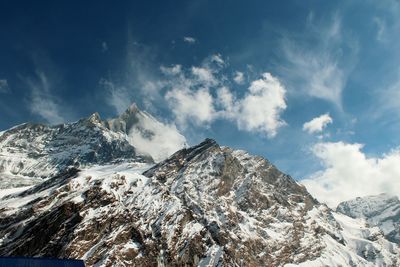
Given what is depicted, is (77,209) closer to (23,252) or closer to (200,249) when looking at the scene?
(23,252)

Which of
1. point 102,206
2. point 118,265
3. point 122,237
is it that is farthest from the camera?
point 102,206

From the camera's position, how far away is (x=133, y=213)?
184 m

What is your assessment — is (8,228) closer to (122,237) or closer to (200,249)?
(122,237)

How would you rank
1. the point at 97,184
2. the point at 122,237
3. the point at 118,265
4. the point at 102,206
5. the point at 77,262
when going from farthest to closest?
1. the point at 97,184
2. the point at 102,206
3. the point at 122,237
4. the point at 118,265
5. the point at 77,262

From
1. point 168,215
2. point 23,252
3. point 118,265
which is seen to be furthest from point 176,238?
point 23,252

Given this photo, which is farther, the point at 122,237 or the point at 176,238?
the point at 176,238

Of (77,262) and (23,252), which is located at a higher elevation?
(23,252)

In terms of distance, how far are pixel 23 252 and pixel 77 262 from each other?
7425cm

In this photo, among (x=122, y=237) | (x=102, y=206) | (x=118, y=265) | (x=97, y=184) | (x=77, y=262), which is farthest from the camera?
(x=97, y=184)

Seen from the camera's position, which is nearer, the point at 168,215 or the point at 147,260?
the point at 147,260

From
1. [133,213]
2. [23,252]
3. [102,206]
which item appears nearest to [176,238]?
[133,213]

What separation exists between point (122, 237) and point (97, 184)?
3313cm

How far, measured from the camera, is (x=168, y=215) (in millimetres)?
196500

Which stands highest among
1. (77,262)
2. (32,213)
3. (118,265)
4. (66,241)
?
(32,213)
